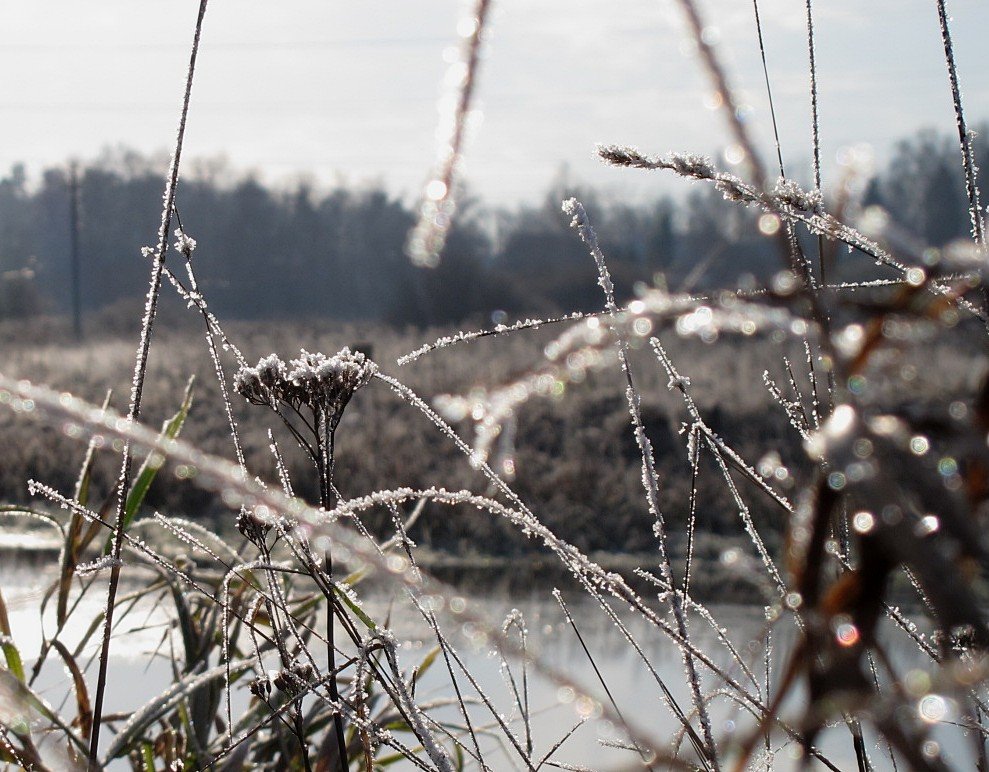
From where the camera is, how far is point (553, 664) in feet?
2.48

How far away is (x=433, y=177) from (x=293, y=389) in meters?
0.84

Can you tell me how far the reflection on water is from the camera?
1124mm

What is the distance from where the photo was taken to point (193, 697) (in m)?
1.40

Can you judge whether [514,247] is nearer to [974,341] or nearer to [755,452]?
[755,452]

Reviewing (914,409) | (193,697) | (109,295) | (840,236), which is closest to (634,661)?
(193,697)

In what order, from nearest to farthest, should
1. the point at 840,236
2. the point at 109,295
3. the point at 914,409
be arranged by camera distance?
the point at 914,409 < the point at 840,236 < the point at 109,295

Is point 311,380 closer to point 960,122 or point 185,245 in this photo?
point 185,245

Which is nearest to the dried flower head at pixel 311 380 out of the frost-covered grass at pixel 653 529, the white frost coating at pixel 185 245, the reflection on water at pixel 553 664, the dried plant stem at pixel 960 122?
the frost-covered grass at pixel 653 529

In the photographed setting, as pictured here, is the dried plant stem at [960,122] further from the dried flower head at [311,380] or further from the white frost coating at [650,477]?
the dried flower head at [311,380]

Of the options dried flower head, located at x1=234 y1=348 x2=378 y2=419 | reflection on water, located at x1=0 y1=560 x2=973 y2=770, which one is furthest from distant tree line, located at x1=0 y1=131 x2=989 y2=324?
dried flower head, located at x1=234 y1=348 x2=378 y2=419

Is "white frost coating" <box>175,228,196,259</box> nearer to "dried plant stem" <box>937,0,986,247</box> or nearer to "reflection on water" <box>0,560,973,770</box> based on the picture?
"reflection on water" <box>0,560,973,770</box>

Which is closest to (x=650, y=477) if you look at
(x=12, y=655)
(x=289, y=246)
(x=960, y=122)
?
(x=960, y=122)

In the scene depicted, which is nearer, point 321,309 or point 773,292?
point 773,292

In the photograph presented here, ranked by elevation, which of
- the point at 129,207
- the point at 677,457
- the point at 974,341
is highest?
the point at 129,207
